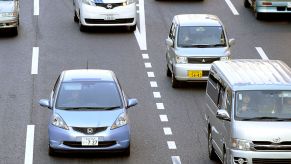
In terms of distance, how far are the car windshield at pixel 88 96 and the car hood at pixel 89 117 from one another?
0.23m

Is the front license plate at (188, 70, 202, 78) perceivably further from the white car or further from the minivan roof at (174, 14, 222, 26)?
the white car

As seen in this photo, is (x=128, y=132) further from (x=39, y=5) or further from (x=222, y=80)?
(x=39, y=5)

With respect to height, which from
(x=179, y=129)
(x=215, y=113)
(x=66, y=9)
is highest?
(x=215, y=113)

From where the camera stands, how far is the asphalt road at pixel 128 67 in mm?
24375

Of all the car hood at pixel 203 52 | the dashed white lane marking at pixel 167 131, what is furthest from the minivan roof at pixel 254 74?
the car hood at pixel 203 52

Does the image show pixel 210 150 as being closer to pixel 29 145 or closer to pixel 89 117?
pixel 89 117

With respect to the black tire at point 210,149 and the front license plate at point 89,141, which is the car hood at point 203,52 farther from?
the front license plate at point 89,141

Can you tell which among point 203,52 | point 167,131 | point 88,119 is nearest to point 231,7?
point 203,52

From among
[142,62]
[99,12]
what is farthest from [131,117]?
[99,12]

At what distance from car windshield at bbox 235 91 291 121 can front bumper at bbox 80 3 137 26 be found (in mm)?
17828

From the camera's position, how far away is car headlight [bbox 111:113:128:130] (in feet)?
75.9

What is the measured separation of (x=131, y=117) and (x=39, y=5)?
16339 millimetres

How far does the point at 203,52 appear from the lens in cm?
3138

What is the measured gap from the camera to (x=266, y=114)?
21.0m
